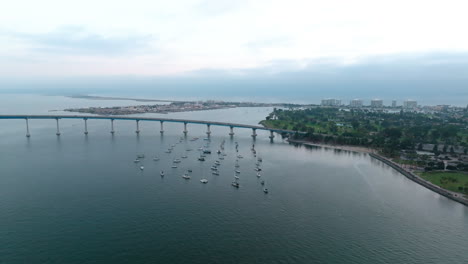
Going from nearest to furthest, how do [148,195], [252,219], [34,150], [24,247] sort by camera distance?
[24,247] < [252,219] < [148,195] < [34,150]

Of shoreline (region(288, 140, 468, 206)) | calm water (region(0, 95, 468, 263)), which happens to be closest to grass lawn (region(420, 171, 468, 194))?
shoreline (region(288, 140, 468, 206))

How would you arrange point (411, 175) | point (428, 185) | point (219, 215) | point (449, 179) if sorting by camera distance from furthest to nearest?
point (411, 175) < point (449, 179) < point (428, 185) < point (219, 215)

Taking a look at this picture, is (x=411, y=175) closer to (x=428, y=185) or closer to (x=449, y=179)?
(x=428, y=185)

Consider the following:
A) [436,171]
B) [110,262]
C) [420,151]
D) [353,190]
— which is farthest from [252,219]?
[420,151]

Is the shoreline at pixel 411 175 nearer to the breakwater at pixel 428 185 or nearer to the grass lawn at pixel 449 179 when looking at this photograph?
the breakwater at pixel 428 185

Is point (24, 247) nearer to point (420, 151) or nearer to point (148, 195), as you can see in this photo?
point (148, 195)

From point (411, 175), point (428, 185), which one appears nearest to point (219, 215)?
point (428, 185)
